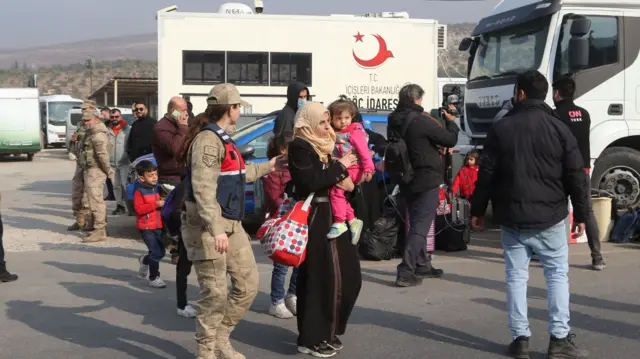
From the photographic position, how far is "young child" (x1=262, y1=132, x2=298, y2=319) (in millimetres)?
6785

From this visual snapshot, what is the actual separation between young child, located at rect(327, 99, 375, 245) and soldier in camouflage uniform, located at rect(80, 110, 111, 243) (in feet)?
18.1

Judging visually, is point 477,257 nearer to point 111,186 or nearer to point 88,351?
point 88,351

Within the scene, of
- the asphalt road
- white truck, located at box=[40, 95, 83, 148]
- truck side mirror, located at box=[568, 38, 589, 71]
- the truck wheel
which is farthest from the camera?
white truck, located at box=[40, 95, 83, 148]

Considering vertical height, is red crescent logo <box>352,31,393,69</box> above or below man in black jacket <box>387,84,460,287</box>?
above

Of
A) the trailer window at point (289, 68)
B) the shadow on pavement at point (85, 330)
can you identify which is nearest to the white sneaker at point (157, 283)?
the shadow on pavement at point (85, 330)

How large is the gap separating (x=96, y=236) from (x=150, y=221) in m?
3.34

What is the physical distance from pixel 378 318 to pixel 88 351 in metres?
2.30

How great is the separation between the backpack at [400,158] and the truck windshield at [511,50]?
13.2 ft

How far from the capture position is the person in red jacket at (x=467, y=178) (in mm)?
11742

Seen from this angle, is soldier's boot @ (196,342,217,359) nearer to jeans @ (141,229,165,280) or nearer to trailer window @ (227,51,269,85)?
jeans @ (141,229,165,280)

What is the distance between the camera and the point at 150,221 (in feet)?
26.5

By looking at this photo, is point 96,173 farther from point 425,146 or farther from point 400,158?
point 425,146

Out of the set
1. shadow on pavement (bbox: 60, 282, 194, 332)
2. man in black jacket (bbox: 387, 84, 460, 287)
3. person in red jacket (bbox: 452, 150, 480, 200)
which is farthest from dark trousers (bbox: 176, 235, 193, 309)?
person in red jacket (bbox: 452, 150, 480, 200)

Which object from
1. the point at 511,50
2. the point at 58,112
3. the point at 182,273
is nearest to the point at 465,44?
the point at 511,50
